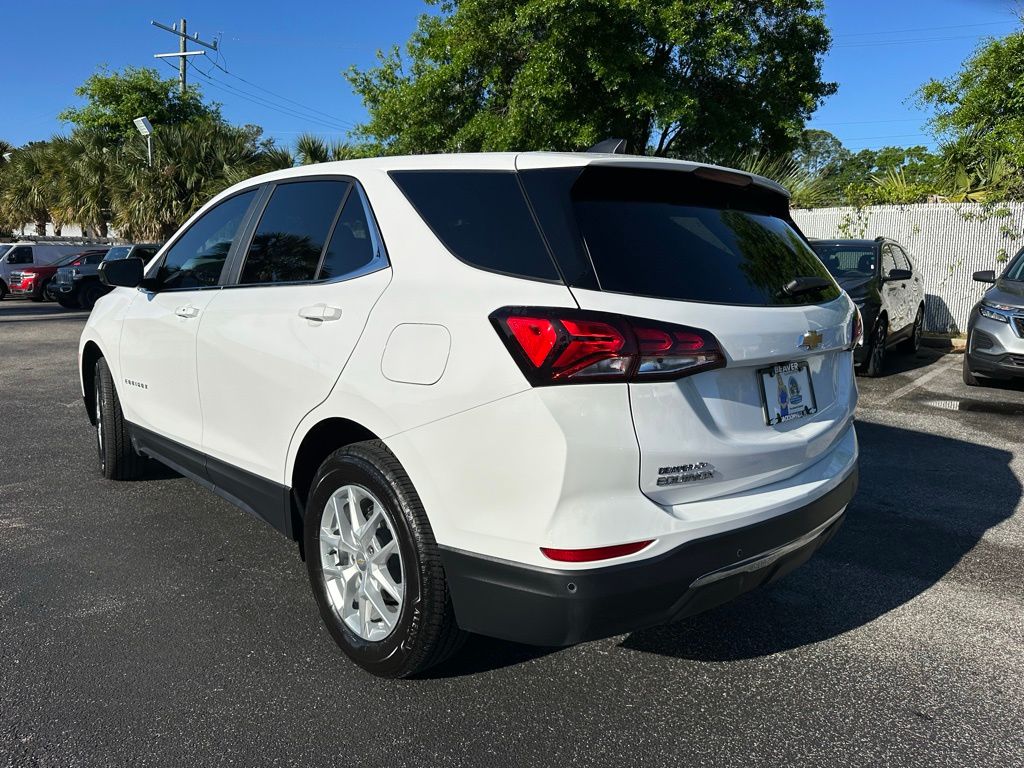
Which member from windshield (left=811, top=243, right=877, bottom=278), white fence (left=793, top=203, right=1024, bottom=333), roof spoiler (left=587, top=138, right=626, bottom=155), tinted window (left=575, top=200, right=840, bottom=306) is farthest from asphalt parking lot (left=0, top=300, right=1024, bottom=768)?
white fence (left=793, top=203, right=1024, bottom=333)

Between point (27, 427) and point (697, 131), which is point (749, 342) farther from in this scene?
point (697, 131)

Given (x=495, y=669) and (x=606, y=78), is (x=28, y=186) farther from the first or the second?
(x=495, y=669)

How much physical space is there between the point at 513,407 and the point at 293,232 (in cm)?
158

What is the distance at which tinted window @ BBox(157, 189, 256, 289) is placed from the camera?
382 centimetres

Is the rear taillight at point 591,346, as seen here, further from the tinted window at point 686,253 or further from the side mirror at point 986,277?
the side mirror at point 986,277

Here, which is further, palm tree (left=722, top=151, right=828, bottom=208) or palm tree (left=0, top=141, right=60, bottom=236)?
palm tree (left=0, top=141, right=60, bottom=236)

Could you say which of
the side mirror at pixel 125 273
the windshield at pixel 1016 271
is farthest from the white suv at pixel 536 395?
the windshield at pixel 1016 271

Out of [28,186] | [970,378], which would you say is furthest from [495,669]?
[28,186]

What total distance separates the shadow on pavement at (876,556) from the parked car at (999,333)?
87.5 inches

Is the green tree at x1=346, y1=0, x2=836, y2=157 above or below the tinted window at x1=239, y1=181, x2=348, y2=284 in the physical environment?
above

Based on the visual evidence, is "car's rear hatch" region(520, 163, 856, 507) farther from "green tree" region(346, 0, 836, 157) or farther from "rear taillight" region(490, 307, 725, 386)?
"green tree" region(346, 0, 836, 157)

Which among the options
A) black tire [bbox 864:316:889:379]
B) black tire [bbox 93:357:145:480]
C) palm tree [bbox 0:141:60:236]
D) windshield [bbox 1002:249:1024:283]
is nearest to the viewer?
black tire [bbox 93:357:145:480]

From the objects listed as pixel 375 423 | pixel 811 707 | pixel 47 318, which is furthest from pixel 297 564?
pixel 47 318

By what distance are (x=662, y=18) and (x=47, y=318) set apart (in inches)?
557
